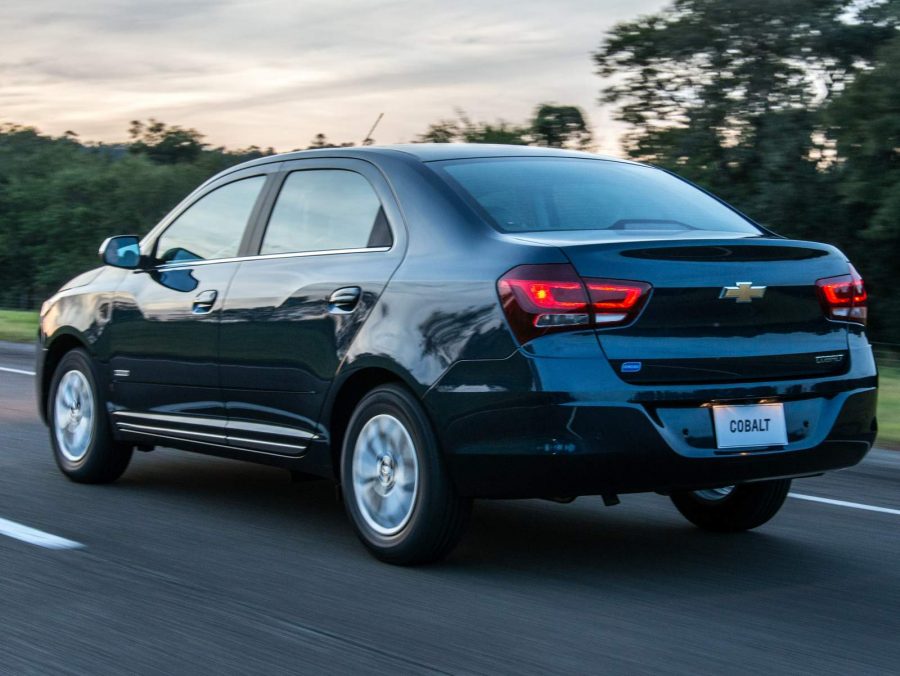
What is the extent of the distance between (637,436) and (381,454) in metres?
1.12

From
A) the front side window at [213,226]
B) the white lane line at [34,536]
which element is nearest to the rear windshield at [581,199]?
the front side window at [213,226]

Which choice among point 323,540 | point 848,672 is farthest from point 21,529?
point 848,672

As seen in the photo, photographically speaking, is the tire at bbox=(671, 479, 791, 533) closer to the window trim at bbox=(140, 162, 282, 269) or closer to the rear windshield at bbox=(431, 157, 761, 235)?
the rear windshield at bbox=(431, 157, 761, 235)

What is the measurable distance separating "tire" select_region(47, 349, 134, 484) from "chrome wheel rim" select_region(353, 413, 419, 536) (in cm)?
223

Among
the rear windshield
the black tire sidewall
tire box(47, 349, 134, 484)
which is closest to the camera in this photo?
the black tire sidewall

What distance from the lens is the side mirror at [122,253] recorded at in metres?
7.00

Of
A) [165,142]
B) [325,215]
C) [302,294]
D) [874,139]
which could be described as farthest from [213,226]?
[165,142]

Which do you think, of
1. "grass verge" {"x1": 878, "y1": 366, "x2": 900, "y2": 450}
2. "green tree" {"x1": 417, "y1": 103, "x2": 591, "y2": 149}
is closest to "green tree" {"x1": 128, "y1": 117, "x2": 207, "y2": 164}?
"green tree" {"x1": 417, "y1": 103, "x2": 591, "y2": 149}

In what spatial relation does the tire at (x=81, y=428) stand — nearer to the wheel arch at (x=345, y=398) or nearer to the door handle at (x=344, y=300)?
the wheel arch at (x=345, y=398)

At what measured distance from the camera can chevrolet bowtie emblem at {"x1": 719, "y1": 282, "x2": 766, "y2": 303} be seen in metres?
4.99

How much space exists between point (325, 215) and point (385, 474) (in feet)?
4.06

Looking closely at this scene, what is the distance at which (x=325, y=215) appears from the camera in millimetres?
6012

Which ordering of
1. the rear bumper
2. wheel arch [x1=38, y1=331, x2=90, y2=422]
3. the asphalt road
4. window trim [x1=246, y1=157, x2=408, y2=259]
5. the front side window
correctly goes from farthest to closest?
wheel arch [x1=38, y1=331, x2=90, y2=422] → the front side window → window trim [x1=246, y1=157, x2=408, y2=259] → the rear bumper → the asphalt road

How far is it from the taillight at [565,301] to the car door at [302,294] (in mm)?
780
